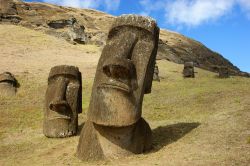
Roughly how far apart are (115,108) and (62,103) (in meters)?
5.70

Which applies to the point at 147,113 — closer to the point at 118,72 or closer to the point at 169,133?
the point at 169,133

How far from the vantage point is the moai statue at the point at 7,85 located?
29.6 meters

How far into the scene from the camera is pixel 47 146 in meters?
16.9

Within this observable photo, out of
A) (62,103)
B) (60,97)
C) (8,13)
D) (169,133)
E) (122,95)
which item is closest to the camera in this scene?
(122,95)

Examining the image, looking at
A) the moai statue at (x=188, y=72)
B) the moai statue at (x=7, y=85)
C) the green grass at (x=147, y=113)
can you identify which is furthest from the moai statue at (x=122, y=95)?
the moai statue at (x=188, y=72)

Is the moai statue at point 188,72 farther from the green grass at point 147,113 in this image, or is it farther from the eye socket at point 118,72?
the eye socket at point 118,72

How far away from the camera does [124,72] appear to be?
44.1 feet

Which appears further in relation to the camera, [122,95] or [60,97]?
[60,97]

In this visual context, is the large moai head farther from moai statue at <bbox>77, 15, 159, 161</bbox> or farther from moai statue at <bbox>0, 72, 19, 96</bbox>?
moai statue at <bbox>0, 72, 19, 96</bbox>

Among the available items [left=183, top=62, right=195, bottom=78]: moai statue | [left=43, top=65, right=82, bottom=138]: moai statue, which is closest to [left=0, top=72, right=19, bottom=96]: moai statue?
[left=43, top=65, right=82, bottom=138]: moai statue

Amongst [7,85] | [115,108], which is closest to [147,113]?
[115,108]

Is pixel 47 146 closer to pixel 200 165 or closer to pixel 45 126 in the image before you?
pixel 45 126

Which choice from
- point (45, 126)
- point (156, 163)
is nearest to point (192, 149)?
point (156, 163)

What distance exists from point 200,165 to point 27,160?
6177 mm
